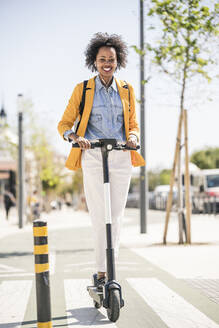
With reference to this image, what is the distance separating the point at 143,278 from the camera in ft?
22.1

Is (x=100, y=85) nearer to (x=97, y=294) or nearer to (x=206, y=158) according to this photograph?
(x=97, y=294)

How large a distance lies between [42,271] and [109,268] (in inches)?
30.0

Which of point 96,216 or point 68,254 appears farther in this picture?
point 68,254

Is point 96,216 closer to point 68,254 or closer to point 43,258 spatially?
point 43,258

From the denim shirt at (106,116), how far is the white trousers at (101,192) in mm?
148

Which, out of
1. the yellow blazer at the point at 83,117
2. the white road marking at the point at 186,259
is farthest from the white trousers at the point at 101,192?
the white road marking at the point at 186,259

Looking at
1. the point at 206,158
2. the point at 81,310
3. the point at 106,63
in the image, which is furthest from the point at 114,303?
the point at 206,158

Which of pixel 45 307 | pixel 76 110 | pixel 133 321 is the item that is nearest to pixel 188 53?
pixel 76 110

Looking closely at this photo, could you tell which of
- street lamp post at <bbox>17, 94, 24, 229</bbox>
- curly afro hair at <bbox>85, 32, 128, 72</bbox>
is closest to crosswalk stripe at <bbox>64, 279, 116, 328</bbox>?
curly afro hair at <bbox>85, 32, 128, 72</bbox>

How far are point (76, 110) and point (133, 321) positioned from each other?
1.81 meters

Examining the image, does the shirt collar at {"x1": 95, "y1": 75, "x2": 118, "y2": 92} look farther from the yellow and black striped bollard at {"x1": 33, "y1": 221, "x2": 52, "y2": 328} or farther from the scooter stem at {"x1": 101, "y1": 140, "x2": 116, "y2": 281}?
the yellow and black striped bollard at {"x1": 33, "y1": 221, "x2": 52, "y2": 328}

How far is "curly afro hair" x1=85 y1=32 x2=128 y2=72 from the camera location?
4.76 m

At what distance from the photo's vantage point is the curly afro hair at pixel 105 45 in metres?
4.76

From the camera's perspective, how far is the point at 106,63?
183 inches
